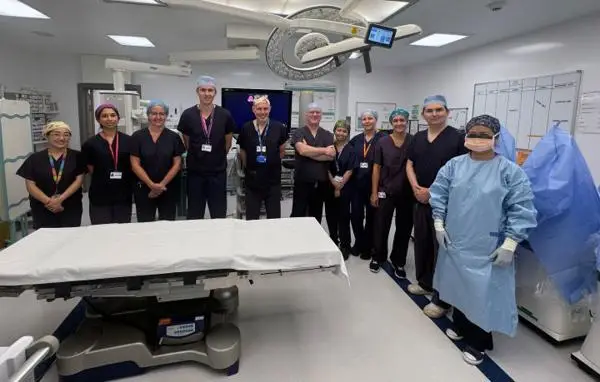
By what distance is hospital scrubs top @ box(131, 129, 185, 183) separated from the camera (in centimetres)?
288

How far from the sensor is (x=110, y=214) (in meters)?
2.87

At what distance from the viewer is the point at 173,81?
6.93 m

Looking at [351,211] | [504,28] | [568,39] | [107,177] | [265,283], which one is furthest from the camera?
[504,28]

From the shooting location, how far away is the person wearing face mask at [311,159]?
325cm

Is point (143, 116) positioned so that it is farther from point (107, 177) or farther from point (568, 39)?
point (568, 39)

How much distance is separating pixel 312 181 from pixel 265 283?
3.35 feet

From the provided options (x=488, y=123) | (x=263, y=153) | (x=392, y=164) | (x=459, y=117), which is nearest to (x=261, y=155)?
(x=263, y=153)

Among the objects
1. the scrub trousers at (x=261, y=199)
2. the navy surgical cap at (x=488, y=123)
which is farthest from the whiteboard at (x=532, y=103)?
the scrub trousers at (x=261, y=199)

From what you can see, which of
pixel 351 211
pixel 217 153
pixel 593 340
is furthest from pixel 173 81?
pixel 593 340

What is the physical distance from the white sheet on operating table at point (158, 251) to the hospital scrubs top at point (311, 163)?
1149 mm

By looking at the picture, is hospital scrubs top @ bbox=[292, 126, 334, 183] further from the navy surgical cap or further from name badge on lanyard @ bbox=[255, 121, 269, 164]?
the navy surgical cap

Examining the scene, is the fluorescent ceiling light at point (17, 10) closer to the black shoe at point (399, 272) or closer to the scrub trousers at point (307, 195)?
the scrub trousers at point (307, 195)

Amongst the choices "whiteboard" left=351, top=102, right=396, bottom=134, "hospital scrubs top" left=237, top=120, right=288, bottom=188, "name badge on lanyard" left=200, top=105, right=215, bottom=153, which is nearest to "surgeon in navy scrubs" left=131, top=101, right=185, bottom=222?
"name badge on lanyard" left=200, top=105, right=215, bottom=153

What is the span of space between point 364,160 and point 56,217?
2.65m
